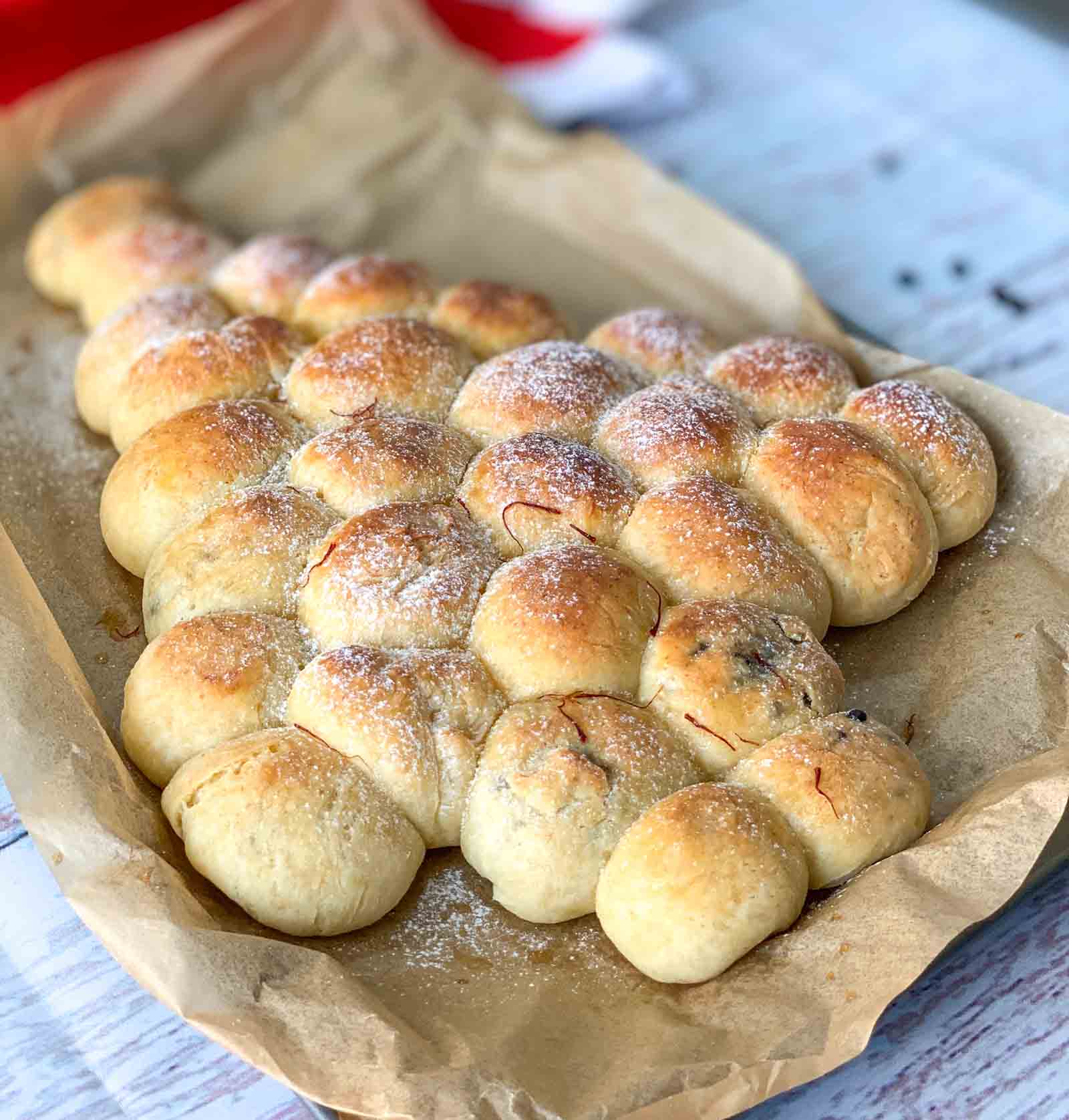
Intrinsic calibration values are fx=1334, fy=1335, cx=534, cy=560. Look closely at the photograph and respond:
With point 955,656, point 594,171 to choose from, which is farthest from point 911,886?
point 594,171

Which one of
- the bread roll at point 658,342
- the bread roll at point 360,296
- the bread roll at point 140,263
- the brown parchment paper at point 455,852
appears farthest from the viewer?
the bread roll at point 140,263

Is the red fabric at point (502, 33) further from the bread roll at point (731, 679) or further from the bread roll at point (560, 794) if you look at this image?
the bread roll at point (560, 794)

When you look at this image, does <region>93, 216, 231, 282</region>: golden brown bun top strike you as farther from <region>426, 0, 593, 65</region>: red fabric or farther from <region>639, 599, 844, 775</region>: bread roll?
<region>639, 599, 844, 775</region>: bread roll

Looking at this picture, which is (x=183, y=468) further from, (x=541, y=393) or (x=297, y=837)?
(x=297, y=837)

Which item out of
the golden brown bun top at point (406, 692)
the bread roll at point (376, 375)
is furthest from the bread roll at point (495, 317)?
the golden brown bun top at point (406, 692)

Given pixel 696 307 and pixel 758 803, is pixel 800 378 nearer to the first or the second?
pixel 696 307

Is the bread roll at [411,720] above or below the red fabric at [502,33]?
below
